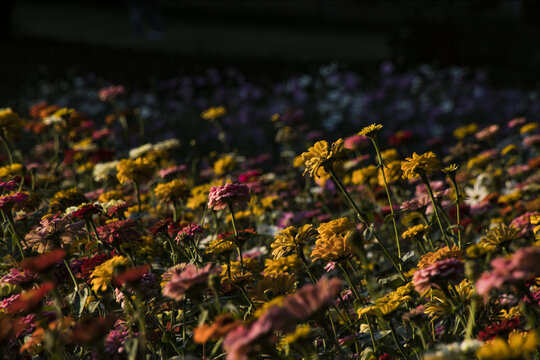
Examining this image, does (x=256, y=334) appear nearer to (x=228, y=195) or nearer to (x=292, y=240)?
(x=292, y=240)

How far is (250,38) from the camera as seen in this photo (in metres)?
18.3

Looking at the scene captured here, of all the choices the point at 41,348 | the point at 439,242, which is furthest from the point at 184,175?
the point at 41,348

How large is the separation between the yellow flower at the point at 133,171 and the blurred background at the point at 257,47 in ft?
14.5

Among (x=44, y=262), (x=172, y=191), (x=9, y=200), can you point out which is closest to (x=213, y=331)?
(x=44, y=262)

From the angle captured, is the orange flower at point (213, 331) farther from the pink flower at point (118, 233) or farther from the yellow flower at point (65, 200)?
the yellow flower at point (65, 200)

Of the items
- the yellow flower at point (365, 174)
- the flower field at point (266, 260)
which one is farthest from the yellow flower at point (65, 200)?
the yellow flower at point (365, 174)

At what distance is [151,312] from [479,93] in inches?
265

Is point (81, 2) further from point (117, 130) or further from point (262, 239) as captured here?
point (262, 239)

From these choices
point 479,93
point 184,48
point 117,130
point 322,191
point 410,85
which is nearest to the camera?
point 322,191

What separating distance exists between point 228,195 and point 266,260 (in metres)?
0.38

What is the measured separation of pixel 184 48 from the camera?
16.1 m

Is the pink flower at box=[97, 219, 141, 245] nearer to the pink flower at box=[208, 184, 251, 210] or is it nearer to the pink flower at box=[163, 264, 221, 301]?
the pink flower at box=[208, 184, 251, 210]

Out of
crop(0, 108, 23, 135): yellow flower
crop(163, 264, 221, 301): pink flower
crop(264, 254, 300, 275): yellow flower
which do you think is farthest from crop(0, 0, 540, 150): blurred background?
crop(163, 264, 221, 301): pink flower

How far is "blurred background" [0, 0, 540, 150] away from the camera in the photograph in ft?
29.6
